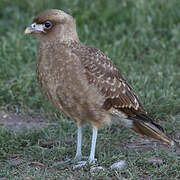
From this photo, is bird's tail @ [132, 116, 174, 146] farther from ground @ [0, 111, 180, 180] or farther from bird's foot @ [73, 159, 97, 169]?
bird's foot @ [73, 159, 97, 169]

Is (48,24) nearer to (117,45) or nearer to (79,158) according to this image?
(79,158)

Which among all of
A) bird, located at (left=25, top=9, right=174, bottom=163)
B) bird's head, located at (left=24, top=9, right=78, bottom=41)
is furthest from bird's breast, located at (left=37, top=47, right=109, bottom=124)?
bird's head, located at (left=24, top=9, right=78, bottom=41)

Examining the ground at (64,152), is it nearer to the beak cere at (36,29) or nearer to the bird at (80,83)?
the bird at (80,83)

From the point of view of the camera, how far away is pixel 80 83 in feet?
19.3

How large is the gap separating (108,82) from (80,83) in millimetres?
414

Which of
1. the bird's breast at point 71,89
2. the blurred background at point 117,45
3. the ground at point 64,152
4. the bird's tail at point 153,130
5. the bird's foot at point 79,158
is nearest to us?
the ground at point 64,152

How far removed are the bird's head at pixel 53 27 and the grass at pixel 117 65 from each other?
122 centimetres

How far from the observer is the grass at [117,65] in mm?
6008

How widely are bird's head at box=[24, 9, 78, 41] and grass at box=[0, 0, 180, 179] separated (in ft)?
4.01

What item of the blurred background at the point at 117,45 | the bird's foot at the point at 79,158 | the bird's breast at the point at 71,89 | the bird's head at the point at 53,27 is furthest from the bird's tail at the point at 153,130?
the bird's head at the point at 53,27

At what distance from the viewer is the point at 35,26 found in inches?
246

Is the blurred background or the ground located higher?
the blurred background

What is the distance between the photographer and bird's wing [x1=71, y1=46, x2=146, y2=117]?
237 inches

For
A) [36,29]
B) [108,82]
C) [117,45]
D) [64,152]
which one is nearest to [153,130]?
[108,82]
